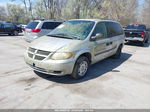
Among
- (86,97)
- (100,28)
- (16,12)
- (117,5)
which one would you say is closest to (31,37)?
(100,28)

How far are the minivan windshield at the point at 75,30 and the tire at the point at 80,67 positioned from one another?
689mm

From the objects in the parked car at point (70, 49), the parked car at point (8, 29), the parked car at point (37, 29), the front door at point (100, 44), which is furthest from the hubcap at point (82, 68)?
the parked car at point (8, 29)

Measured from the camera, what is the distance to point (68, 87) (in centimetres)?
406

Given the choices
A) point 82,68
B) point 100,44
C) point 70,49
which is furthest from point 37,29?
point 70,49

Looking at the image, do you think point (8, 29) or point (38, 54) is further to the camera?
point (8, 29)

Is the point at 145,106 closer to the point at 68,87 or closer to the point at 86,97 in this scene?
the point at 86,97

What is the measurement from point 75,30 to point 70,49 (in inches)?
45.3

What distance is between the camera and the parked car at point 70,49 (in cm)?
399

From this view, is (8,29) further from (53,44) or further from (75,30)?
(53,44)

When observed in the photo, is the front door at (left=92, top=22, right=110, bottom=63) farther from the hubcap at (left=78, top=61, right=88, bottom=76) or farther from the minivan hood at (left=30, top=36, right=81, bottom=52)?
the minivan hood at (left=30, top=36, right=81, bottom=52)

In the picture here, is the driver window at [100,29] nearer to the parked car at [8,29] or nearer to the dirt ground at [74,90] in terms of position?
the dirt ground at [74,90]

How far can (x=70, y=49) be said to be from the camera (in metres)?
4.09

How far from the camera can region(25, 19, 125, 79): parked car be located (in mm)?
3993

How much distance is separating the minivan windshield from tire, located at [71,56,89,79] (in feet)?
2.26
